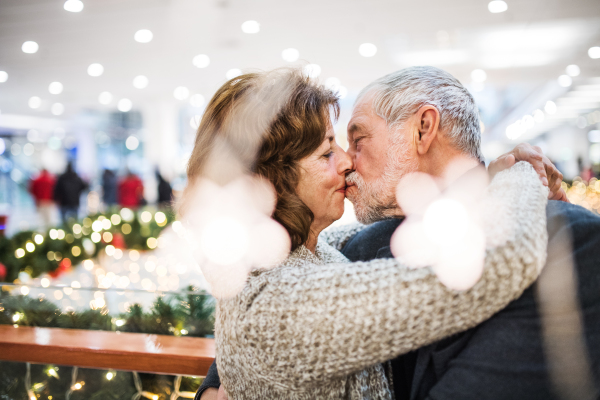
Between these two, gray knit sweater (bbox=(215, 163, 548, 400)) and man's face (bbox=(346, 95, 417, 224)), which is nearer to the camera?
gray knit sweater (bbox=(215, 163, 548, 400))

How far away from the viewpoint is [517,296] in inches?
33.1

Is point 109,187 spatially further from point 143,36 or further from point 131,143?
point 131,143

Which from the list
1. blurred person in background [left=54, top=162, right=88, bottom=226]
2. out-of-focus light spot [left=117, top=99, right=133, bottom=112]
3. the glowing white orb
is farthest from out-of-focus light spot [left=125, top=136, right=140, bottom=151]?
the glowing white orb

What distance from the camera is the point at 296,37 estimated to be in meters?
6.45

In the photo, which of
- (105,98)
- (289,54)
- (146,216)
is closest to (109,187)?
(105,98)

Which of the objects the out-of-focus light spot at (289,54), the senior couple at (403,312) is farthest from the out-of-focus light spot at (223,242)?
the out-of-focus light spot at (289,54)

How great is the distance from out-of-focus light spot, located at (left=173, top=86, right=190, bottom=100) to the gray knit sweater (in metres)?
10.4

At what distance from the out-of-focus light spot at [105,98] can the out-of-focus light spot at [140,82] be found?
→ 131cm

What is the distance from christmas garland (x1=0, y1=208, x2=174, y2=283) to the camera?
417cm

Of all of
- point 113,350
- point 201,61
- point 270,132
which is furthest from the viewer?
point 201,61

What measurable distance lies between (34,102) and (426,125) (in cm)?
1374

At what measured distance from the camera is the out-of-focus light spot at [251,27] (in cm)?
584

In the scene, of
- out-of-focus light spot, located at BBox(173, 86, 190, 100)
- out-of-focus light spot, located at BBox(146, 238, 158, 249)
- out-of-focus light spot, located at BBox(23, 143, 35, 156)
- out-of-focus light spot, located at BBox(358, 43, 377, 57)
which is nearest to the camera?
out-of-focus light spot, located at BBox(146, 238, 158, 249)

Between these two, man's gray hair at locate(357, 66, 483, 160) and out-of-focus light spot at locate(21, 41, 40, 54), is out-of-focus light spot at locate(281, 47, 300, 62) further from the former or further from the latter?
man's gray hair at locate(357, 66, 483, 160)
